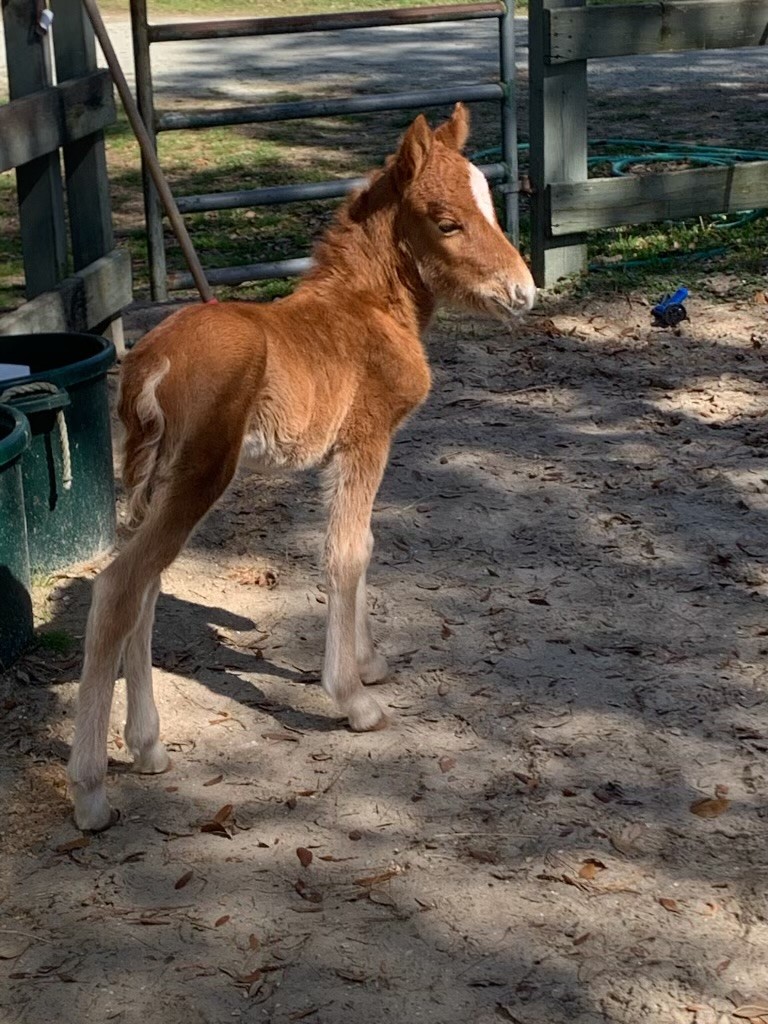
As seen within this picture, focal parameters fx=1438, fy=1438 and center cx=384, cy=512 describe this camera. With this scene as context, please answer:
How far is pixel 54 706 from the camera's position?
449 centimetres

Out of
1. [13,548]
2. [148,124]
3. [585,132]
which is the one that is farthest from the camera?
[585,132]

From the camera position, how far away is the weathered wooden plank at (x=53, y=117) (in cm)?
609

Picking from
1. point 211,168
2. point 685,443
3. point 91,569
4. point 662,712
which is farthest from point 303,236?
point 662,712

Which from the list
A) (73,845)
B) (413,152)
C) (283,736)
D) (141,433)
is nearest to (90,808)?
(73,845)

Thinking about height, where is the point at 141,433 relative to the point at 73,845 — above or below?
above

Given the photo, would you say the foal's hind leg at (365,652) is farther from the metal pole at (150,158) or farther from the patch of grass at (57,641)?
the metal pole at (150,158)

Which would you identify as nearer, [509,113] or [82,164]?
[82,164]

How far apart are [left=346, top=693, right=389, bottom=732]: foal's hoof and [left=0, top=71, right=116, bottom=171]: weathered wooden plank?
302cm

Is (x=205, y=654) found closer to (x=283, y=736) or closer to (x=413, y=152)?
(x=283, y=736)

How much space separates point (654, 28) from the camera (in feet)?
26.7

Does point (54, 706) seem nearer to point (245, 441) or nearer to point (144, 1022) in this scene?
point (245, 441)

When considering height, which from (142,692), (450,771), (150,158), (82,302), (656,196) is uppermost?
(150,158)

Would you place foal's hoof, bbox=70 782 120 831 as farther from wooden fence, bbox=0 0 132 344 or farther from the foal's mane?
wooden fence, bbox=0 0 132 344

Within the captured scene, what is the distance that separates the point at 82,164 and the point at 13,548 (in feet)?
10.00
